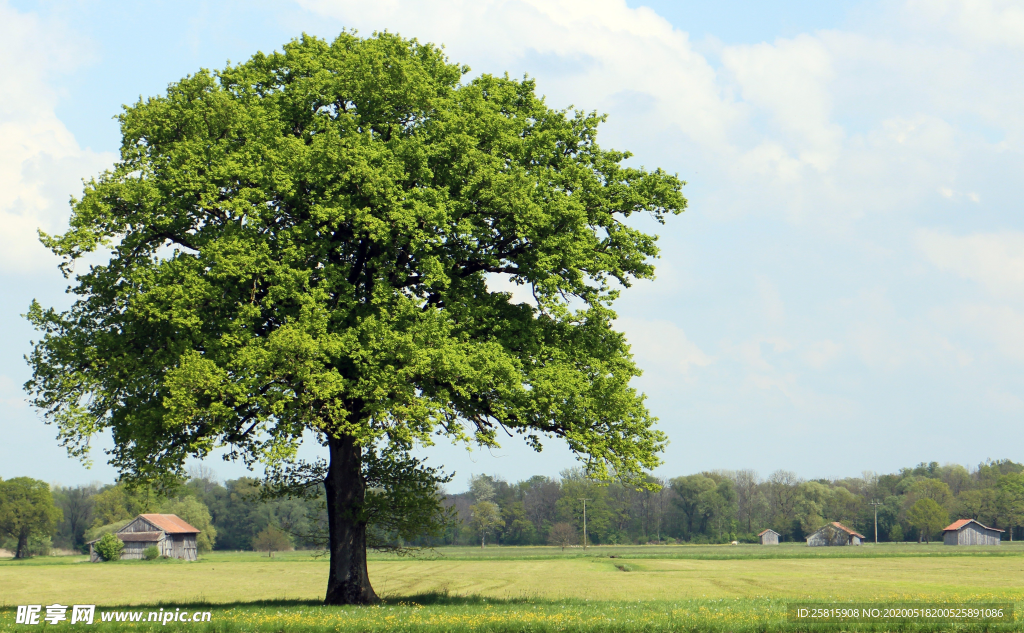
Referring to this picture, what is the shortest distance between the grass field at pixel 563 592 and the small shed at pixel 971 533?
64.1 m

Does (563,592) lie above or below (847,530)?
above

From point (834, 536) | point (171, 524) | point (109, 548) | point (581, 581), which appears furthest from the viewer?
point (834, 536)

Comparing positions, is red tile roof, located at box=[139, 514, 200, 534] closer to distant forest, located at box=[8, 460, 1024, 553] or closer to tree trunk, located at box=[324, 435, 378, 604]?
distant forest, located at box=[8, 460, 1024, 553]

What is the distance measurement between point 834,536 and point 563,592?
14378 centimetres

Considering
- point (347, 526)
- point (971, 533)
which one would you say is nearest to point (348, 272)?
point (347, 526)

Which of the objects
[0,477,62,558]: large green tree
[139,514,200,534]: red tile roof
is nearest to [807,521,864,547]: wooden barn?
[139,514,200,534]: red tile roof

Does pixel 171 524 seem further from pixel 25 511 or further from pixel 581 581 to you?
pixel 581 581

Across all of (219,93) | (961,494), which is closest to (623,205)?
(219,93)

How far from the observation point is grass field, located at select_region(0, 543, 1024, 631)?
19906mm

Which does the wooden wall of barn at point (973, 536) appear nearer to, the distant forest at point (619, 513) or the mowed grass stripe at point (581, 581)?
the distant forest at point (619, 513)

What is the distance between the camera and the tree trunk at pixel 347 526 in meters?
28.3

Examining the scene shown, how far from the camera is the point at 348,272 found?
90.0ft

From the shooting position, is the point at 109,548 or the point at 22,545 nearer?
the point at 109,548

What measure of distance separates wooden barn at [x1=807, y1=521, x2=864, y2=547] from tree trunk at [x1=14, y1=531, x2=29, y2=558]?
146482 millimetres
